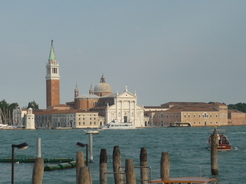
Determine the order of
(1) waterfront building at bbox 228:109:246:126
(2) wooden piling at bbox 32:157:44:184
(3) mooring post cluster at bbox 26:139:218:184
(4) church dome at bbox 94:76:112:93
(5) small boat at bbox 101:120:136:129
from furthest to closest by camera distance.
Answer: (1) waterfront building at bbox 228:109:246:126 < (4) church dome at bbox 94:76:112:93 < (5) small boat at bbox 101:120:136:129 < (2) wooden piling at bbox 32:157:44:184 < (3) mooring post cluster at bbox 26:139:218:184

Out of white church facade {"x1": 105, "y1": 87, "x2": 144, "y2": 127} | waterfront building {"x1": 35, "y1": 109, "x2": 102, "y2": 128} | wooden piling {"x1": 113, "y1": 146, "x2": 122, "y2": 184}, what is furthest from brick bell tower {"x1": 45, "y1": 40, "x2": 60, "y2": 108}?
wooden piling {"x1": 113, "y1": 146, "x2": 122, "y2": 184}

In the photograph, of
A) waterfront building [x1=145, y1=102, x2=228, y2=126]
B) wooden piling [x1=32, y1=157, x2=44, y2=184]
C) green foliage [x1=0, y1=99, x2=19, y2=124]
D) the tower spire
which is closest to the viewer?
wooden piling [x1=32, y1=157, x2=44, y2=184]

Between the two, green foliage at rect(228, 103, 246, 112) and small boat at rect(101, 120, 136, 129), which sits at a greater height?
green foliage at rect(228, 103, 246, 112)

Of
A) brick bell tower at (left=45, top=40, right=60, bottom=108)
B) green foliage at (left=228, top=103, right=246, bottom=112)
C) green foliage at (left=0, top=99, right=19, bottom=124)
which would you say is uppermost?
brick bell tower at (left=45, top=40, right=60, bottom=108)

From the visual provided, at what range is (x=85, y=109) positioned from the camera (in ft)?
356

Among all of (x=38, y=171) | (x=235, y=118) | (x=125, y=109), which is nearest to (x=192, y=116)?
(x=125, y=109)

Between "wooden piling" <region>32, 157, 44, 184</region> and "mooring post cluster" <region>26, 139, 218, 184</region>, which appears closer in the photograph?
"mooring post cluster" <region>26, 139, 218, 184</region>

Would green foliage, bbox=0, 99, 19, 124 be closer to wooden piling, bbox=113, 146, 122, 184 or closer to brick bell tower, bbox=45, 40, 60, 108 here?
brick bell tower, bbox=45, 40, 60, 108

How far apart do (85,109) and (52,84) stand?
6755 mm

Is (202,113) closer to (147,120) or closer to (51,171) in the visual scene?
(147,120)

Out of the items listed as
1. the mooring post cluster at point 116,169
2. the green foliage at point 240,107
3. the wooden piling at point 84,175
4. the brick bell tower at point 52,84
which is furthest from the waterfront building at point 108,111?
the wooden piling at point 84,175

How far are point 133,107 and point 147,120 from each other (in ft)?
17.2

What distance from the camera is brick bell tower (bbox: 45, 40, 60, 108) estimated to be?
107375mm

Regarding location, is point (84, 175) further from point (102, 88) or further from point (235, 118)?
point (235, 118)
